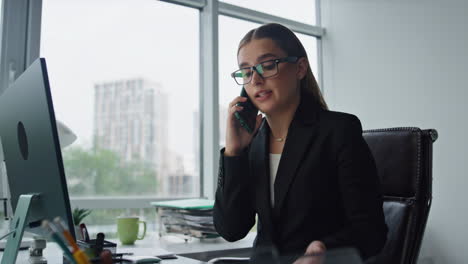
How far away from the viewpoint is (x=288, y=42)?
4.35 ft

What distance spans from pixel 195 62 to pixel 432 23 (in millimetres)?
1398

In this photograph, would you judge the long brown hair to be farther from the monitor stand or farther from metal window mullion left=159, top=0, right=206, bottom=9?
metal window mullion left=159, top=0, right=206, bottom=9

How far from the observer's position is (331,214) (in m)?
1.23

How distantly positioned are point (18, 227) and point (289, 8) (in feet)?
8.69

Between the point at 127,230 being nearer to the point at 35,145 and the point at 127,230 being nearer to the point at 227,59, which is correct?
the point at 35,145

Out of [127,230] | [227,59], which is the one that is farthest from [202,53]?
A: [127,230]

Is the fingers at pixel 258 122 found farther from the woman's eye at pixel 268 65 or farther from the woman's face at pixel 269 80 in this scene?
the woman's eye at pixel 268 65

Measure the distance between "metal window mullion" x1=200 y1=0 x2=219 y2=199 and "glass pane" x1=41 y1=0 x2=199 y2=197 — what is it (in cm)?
5

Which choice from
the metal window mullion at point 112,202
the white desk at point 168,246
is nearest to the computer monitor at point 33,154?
the white desk at point 168,246

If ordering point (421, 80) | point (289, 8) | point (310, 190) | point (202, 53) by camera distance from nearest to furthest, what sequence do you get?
point (310, 190), point (421, 80), point (202, 53), point (289, 8)

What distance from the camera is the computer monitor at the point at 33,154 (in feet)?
2.58

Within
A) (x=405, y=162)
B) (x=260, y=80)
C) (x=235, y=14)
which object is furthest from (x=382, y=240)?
(x=235, y=14)

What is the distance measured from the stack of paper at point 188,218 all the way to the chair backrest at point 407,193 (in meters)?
0.90

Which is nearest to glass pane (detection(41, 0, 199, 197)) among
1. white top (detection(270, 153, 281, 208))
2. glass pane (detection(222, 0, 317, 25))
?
glass pane (detection(222, 0, 317, 25))
